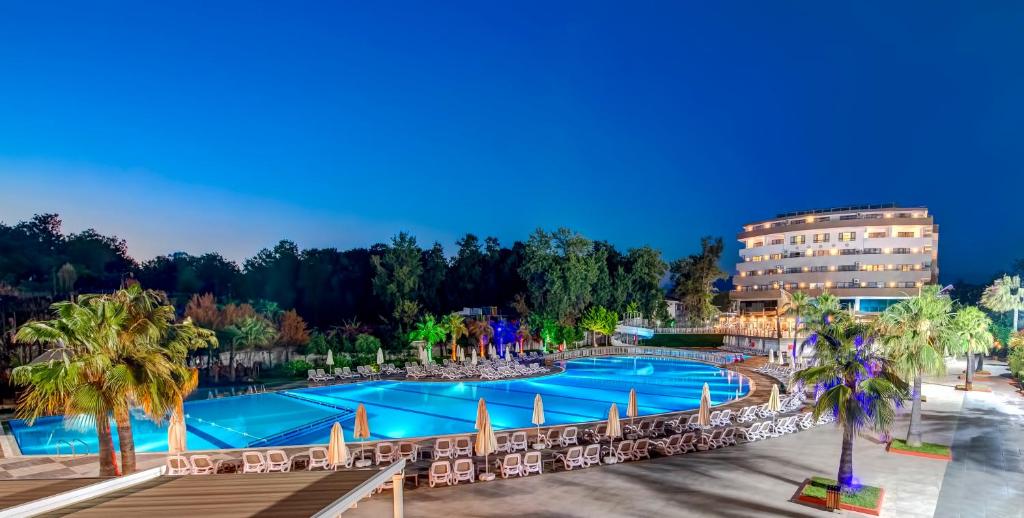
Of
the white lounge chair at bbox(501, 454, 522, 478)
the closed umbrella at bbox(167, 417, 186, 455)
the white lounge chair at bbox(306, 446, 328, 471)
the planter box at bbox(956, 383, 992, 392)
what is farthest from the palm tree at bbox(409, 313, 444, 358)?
the planter box at bbox(956, 383, 992, 392)

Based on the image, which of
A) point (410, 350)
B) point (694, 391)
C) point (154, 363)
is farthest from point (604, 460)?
point (410, 350)

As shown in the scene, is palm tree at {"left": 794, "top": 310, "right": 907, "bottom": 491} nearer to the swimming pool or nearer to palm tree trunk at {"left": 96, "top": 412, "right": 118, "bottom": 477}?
the swimming pool

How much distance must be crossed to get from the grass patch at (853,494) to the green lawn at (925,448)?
4.36 metres

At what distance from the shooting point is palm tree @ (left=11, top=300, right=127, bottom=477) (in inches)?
386

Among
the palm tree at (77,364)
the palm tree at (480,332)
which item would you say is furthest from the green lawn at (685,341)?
the palm tree at (77,364)

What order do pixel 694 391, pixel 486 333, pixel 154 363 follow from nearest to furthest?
pixel 154 363
pixel 694 391
pixel 486 333

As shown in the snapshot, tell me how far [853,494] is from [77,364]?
1481 centimetres

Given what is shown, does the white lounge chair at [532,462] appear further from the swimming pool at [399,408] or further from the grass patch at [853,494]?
the swimming pool at [399,408]

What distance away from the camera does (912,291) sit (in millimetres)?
63656

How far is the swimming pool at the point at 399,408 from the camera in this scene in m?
18.8

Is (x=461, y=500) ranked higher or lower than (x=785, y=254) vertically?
lower

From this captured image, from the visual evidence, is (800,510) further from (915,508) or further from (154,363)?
(154,363)

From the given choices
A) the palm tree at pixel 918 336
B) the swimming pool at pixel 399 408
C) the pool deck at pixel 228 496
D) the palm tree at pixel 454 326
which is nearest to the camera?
the pool deck at pixel 228 496

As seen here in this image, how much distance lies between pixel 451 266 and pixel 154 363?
52.1m
